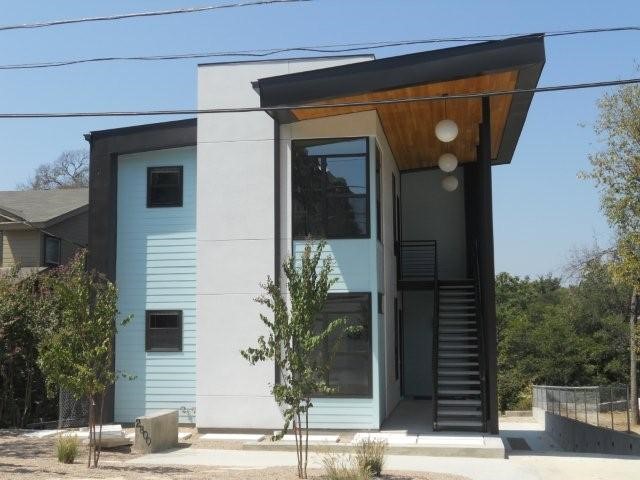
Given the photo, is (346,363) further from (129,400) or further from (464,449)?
(129,400)

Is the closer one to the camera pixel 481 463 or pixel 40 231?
pixel 481 463

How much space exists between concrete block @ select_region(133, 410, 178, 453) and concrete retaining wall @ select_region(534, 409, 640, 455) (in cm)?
948

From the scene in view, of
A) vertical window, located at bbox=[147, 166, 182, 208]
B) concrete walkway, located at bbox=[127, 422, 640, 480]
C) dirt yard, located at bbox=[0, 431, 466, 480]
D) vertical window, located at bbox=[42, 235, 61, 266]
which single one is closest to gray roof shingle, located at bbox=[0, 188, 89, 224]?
vertical window, located at bbox=[42, 235, 61, 266]

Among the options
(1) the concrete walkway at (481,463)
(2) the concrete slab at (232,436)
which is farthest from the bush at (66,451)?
(2) the concrete slab at (232,436)

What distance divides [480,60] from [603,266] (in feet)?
41.0

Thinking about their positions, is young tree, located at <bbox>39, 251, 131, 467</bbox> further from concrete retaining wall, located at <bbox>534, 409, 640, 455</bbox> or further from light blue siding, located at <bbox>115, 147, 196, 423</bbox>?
concrete retaining wall, located at <bbox>534, 409, 640, 455</bbox>

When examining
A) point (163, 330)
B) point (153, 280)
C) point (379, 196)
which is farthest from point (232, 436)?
point (379, 196)

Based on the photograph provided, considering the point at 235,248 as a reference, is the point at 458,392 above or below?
below

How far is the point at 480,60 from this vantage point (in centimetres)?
1301

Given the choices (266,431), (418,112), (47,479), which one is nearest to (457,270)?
(418,112)

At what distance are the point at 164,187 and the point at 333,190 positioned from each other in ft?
14.8

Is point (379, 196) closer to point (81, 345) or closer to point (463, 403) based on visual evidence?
point (463, 403)

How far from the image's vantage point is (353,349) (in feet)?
47.9

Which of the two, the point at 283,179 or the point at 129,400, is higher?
the point at 283,179
